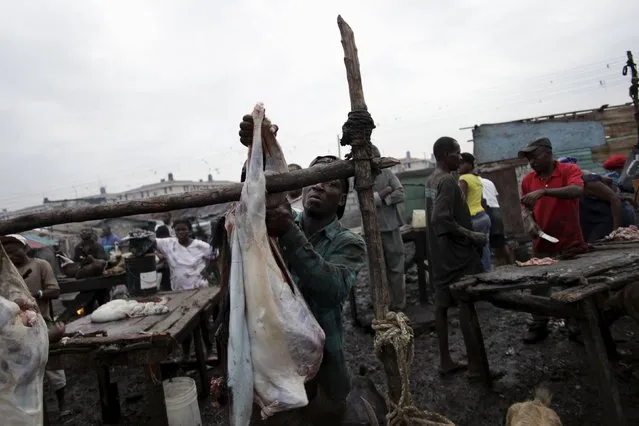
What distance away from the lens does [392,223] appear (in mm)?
6281

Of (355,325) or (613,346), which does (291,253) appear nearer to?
(613,346)

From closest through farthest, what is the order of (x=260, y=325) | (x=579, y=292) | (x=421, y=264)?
(x=260, y=325), (x=579, y=292), (x=421, y=264)

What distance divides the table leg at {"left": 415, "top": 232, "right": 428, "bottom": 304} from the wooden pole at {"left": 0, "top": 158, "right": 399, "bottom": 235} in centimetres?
564

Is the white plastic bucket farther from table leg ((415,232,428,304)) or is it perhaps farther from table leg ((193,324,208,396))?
table leg ((415,232,428,304))

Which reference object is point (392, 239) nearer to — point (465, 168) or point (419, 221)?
point (419, 221)

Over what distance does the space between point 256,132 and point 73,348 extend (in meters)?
2.74

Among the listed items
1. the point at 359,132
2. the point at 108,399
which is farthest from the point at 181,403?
the point at 359,132

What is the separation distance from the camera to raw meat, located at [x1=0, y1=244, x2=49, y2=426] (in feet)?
7.07

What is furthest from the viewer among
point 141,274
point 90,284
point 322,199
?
point 90,284

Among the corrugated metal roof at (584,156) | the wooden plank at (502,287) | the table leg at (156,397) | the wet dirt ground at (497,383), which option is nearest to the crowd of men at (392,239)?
the wet dirt ground at (497,383)

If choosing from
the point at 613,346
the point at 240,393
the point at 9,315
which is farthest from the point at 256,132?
the point at 613,346

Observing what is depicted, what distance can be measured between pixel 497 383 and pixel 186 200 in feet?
12.8

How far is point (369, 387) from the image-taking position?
3.31 metres


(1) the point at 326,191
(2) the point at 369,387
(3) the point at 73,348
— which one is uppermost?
(1) the point at 326,191
